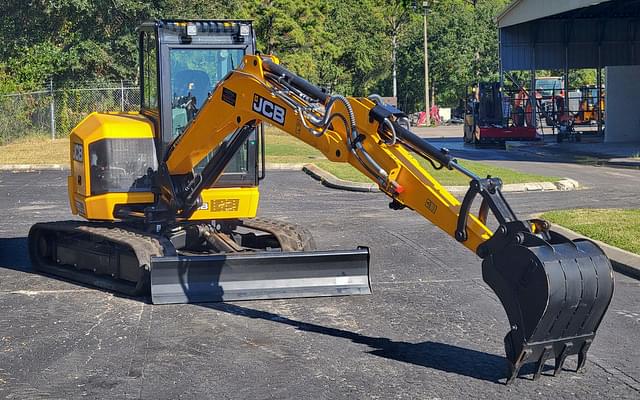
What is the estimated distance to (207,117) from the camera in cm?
1025

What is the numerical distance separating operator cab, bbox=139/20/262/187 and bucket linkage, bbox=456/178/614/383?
14.9 feet

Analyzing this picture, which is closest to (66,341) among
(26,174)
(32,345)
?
(32,345)

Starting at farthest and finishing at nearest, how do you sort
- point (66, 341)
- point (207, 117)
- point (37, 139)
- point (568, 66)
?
point (568, 66), point (37, 139), point (207, 117), point (66, 341)

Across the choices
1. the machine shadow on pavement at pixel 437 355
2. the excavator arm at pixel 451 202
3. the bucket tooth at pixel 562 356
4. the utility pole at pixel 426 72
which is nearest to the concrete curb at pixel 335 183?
the excavator arm at pixel 451 202

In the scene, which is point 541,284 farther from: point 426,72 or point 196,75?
point 426,72

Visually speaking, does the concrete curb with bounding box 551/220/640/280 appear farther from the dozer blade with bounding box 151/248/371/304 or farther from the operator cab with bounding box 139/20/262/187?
the operator cab with bounding box 139/20/262/187

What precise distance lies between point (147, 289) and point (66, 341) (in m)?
1.81

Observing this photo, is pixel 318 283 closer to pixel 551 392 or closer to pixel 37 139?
pixel 551 392

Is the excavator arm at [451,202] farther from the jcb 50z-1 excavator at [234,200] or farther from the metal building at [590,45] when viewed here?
the metal building at [590,45]

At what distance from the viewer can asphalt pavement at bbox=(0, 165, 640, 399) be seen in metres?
7.42

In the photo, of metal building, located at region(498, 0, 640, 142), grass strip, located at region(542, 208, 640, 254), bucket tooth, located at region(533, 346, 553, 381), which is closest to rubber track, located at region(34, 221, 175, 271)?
bucket tooth, located at region(533, 346, 553, 381)

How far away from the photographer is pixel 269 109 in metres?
9.27

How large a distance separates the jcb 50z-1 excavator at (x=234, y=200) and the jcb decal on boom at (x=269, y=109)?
2cm

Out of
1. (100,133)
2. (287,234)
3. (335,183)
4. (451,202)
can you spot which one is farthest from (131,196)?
(335,183)
